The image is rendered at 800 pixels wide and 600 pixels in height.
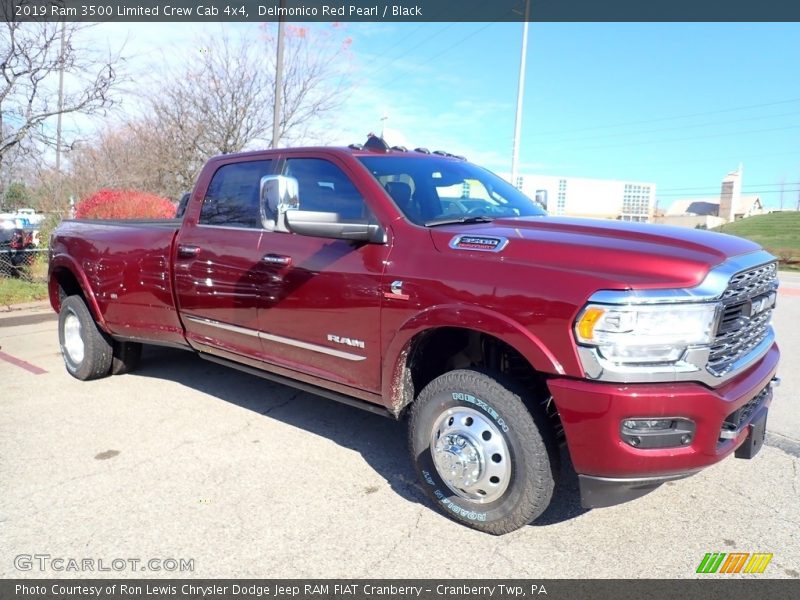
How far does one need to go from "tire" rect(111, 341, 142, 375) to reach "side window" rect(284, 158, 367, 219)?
2.71 m

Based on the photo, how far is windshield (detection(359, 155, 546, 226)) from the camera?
3.37 metres

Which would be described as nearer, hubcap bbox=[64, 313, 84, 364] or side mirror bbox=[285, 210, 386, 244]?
side mirror bbox=[285, 210, 386, 244]

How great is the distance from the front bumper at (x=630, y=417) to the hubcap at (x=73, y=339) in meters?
4.69

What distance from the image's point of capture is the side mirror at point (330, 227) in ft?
9.66

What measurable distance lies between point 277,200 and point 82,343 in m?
3.18

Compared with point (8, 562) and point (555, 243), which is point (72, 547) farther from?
point (555, 243)

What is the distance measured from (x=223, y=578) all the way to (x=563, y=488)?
6.50 feet

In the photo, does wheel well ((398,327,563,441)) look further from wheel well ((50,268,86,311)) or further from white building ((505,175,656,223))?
white building ((505,175,656,223))

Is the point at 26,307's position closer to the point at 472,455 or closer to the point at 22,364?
the point at 22,364

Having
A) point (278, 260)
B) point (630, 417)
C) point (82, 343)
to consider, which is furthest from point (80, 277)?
point (630, 417)

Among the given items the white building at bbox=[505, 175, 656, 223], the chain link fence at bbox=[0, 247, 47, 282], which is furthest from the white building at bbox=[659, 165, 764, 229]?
the chain link fence at bbox=[0, 247, 47, 282]

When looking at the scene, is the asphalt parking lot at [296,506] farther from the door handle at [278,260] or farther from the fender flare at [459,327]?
the door handle at [278,260]

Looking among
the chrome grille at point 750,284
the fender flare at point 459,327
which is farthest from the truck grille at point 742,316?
the fender flare at point 459,327
